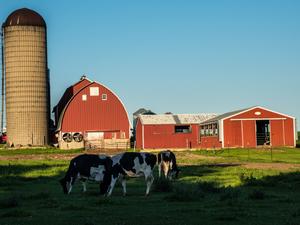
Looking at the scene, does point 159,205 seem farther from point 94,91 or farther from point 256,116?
point 94,91

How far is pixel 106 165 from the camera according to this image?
2145 cm

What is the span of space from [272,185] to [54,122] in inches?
2770

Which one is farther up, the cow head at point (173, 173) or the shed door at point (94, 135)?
the shed door at point (94, 135)

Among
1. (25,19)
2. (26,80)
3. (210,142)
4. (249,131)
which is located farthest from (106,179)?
(25,19)

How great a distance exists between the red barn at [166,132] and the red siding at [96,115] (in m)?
2.30

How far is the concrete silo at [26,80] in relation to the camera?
79312mm

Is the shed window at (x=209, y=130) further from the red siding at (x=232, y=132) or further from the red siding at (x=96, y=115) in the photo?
the red siding at (x=96, y=115)

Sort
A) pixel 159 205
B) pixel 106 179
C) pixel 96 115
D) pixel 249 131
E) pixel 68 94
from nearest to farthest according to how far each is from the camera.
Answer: pixel 159 205
pixel 106 179
pixel 249 131
pixel 96 115
pixel 68 94

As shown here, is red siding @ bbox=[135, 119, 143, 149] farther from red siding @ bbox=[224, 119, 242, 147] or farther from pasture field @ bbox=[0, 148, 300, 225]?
pasture field @ bbox=[0, 148, 300, 225]

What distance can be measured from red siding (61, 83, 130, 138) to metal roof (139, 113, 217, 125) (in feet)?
9.49

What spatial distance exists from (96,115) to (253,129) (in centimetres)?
1990

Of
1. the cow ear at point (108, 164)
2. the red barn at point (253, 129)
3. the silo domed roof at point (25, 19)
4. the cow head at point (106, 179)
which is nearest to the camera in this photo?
the cow head at point (106, 179)

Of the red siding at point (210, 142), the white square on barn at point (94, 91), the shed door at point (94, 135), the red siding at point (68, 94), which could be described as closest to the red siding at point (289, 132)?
the red siding at point (210, 142)

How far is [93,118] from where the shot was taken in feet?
259
